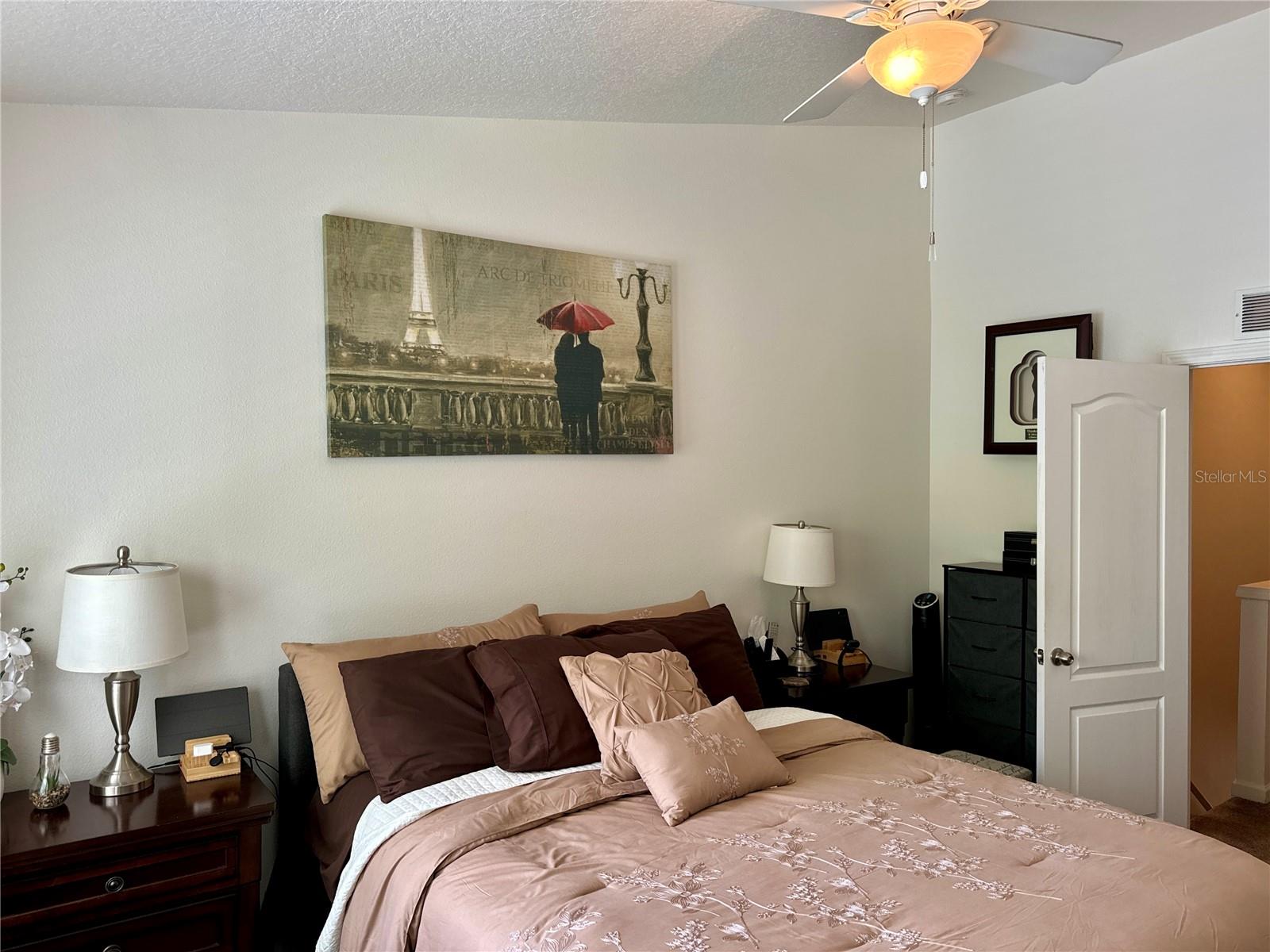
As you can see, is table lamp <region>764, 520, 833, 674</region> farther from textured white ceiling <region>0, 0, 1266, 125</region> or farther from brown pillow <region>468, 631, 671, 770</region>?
textured white ceiling <region>0, 0, 1266, 125</region>

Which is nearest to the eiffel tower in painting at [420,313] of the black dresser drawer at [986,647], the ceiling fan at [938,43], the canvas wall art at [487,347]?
the canvas wall art at [487,347]

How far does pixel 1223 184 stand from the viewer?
138 inches

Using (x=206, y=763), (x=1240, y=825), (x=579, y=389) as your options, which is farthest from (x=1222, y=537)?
(x=206, y=763)

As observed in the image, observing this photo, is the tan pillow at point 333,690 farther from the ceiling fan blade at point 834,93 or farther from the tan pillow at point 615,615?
the ceiling fan blade at point 834,93

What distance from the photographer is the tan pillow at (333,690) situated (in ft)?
9.06

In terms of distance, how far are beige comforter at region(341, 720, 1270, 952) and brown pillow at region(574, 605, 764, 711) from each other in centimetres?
66

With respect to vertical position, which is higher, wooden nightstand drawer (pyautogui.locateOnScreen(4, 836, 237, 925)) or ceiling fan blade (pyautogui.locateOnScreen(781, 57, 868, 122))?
ceiling fan blade (pyautogui.locateOnScreen(781, 57, 868, 122))

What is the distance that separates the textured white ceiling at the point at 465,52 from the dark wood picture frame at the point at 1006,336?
3.54 feet

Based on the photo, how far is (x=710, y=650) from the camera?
11.1 feet

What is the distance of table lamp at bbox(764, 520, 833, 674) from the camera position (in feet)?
12.9

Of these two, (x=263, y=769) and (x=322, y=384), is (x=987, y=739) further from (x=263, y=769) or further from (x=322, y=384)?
(x=322, y=384)

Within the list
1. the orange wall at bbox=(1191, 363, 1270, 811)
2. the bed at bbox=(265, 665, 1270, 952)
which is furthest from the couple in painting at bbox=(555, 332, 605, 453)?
the orange wall at bbox=(1191, 363, 1270, 811)

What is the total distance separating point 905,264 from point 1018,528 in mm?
1366

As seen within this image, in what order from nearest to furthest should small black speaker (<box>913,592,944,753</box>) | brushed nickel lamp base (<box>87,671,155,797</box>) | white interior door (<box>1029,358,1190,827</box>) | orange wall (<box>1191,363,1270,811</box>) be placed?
brushed nickel lamp base (<box>87,671,155,797</box>) → white interior door (<box>1029,358,1190,827</box>) → small black speaker (<box>913,592,944,753</box>) → orange wall (<box>1191,363,1270,811</box>)
